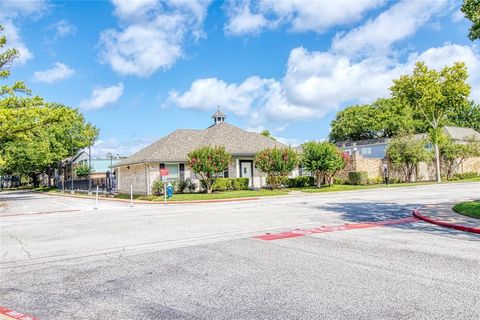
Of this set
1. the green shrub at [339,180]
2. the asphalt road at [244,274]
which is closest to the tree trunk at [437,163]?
the green shrub at [339,180]

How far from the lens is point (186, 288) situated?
235 inches

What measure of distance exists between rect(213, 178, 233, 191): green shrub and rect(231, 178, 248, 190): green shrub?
0.36 meters

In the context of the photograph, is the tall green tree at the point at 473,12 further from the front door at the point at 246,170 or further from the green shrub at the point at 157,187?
the front door at the point at 246,170

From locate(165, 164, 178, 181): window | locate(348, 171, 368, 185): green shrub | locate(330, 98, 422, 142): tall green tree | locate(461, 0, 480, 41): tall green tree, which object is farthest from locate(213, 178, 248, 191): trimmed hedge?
locate(330, 98, 422, 142): tall green tree

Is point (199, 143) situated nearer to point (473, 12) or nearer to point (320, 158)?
point (320, 158)

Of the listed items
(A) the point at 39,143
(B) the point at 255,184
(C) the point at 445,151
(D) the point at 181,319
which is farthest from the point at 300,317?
(A) the point at 39,143

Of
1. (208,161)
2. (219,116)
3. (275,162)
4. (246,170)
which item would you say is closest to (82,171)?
(219,116)

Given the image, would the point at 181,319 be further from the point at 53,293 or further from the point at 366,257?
the point at 366,257

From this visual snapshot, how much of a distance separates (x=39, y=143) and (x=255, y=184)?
34.3m

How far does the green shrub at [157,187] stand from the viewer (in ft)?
103

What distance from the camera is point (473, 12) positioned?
13391 millimetres

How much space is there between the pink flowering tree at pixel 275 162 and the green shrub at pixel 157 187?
26.5ft

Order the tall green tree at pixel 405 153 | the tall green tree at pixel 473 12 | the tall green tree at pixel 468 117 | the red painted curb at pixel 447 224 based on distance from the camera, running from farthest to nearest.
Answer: the tall green tree at pixel 468 117 < the tall green tree at pixel 405 153 < the tall green tree at pixel 473 12 < the red painted curb at pixel 447 224

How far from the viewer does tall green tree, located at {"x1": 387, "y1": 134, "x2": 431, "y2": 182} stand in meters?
41.7
